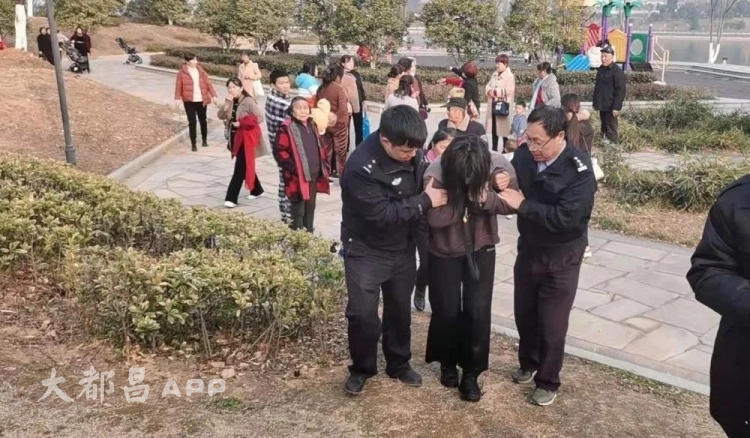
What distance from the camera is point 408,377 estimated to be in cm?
377

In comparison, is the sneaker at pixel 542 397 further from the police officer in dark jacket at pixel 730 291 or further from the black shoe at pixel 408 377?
the police officer in dark jacket at pixel 730 291

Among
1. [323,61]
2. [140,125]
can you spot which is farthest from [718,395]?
[323,61]

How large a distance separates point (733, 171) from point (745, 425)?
19.9 feet

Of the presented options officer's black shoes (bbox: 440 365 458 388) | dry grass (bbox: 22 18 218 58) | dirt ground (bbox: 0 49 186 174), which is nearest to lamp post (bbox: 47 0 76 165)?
dirt ground (bbox: 0 49 186 174)

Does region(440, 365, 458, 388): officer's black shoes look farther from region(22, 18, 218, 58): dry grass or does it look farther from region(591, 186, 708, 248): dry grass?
region(22, 18, 218, 58): dry grass

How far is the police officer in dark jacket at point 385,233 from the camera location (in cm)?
328

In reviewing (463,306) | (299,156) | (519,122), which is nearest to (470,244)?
(463,306)

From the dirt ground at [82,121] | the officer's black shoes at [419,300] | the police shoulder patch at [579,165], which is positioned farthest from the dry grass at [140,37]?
the police shoulder patch at [579,165]

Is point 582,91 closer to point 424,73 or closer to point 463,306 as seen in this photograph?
point 424,73

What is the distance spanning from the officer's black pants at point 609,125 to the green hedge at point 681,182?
2630mm

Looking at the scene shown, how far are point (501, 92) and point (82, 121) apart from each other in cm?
645

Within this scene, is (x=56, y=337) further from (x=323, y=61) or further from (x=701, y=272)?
(x=323, y=61)

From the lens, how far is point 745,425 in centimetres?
235

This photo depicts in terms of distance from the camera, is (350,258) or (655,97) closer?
(350,258)
